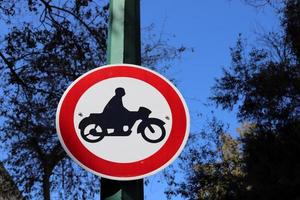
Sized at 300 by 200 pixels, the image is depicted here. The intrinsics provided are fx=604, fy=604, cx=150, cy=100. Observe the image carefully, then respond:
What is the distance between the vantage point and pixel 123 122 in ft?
9.73

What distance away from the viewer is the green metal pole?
2844 millimetres

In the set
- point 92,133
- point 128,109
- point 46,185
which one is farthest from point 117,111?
point 46,185

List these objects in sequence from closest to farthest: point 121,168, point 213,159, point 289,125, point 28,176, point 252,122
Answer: point 121,168 → point 28,176 → point 289,125 → point 252,122 → point 213,159

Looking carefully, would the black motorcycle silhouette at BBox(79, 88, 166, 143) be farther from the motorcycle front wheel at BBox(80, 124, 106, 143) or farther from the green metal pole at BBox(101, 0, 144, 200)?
the green metal pole at BBox(101, 0, 144, 200)

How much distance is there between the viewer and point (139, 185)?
291cm

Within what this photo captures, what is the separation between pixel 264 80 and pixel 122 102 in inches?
723

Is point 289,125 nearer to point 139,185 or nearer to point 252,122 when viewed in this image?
point 252,122

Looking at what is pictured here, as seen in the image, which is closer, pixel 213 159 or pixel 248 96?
pixel 248 96

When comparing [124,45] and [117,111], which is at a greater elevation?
[124,45]

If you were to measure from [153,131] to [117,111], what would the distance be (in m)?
0.20

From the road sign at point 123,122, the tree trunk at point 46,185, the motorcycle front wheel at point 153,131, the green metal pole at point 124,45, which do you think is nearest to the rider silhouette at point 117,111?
the road sign at point 123,122

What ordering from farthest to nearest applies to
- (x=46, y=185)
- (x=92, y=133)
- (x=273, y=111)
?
(x=273, y=111)
(x=46, y=185)
(x=92, y=133)

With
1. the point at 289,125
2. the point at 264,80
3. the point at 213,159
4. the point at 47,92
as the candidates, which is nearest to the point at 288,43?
the point at 264,80

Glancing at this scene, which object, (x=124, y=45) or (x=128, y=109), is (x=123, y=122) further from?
(x=124, y=45)
